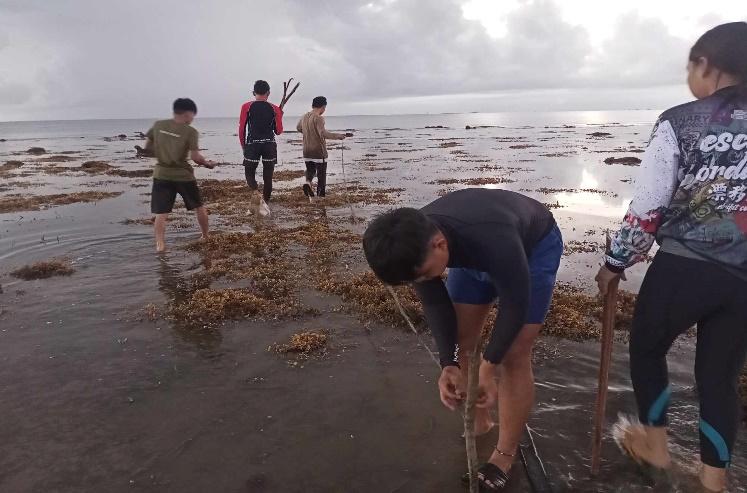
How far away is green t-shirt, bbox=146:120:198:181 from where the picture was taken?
8.13 m

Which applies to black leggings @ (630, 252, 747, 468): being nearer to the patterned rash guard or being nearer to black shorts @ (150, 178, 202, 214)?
the patterned rash guard

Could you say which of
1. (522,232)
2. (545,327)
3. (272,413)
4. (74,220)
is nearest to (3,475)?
(272,413)

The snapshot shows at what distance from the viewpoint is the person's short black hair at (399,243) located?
226 cm

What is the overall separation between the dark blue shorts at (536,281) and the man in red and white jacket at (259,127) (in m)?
9.22

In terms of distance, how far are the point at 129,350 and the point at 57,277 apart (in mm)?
3347

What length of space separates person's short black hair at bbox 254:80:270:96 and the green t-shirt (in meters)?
3.33

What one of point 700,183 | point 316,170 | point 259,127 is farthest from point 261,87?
point 700,183

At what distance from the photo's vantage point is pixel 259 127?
38.0 feet

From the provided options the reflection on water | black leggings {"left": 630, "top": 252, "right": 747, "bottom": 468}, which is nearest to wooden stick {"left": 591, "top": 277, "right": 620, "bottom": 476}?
black leggings {"left": 630, "top": 252, "right": 747, "bottom": 468}

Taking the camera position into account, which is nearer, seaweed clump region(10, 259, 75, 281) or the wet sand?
the wet sand

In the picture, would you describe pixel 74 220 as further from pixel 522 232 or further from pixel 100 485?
pixel 522 232

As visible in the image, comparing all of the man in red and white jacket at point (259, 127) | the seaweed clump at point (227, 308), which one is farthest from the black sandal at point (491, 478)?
the man in red and white jacket at point (259, 127)

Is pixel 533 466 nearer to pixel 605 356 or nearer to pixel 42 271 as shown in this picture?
pixel 605 356

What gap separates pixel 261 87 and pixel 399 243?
10039 millimetres
